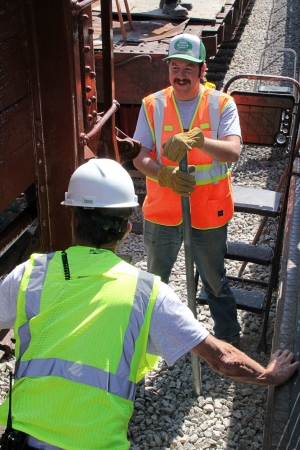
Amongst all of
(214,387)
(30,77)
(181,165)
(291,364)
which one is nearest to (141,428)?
(214,387)

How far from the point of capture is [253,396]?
406 centimetres

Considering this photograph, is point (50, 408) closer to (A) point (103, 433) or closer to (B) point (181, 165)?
(A) point (103, 433)

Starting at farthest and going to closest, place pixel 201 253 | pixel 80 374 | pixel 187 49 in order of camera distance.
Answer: pixel 201 253 → pixel 187 49 → pixel 80 374

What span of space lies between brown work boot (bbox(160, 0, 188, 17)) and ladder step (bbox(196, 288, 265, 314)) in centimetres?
521

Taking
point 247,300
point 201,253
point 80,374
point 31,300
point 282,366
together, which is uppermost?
point 31,300

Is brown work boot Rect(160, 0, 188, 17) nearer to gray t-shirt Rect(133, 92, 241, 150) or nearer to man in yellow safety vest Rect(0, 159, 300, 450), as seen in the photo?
gray t-shirt Rect(133, 92, 241, 150)

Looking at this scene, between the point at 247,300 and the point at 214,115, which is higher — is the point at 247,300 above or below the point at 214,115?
below

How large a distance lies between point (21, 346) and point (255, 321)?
2.99 m

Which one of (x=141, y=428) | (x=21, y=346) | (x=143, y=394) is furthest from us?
(x=143, y=394)

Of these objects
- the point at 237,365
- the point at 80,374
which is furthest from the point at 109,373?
the point at 237,365

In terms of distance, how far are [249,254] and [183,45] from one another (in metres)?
1.69

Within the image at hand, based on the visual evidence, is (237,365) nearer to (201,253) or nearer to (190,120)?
(201,253)

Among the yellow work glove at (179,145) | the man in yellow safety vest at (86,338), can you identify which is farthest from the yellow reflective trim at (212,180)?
the man in yellow safety vest at (86,338)

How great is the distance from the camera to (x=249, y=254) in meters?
4.67
